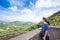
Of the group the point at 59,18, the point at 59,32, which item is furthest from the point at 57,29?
the point at 59,18

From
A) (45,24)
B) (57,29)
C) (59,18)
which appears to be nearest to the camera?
(45,24)

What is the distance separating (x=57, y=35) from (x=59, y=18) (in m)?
11.5

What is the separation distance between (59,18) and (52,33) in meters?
11.5

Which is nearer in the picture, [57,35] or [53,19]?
[57,35]

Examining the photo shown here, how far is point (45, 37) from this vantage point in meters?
6.14

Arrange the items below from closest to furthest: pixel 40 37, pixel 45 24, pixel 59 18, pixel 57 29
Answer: pixel 45 24 → pixel 40 37 → pixel 57 29 → pixel 59 18

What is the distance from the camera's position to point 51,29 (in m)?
9.16

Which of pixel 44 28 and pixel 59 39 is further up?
pixel 44 28

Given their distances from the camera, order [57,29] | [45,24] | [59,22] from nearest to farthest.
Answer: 1. [45,24]
2. [57,29]
3. [59,22]

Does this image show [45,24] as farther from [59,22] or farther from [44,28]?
[59,22]

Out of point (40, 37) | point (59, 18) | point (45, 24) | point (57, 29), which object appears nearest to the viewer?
point (45, 24)

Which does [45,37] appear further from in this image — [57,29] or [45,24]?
[57,29]

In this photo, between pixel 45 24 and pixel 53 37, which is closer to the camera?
pixel 45 24

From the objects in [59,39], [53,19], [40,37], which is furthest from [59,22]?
[40,37]
